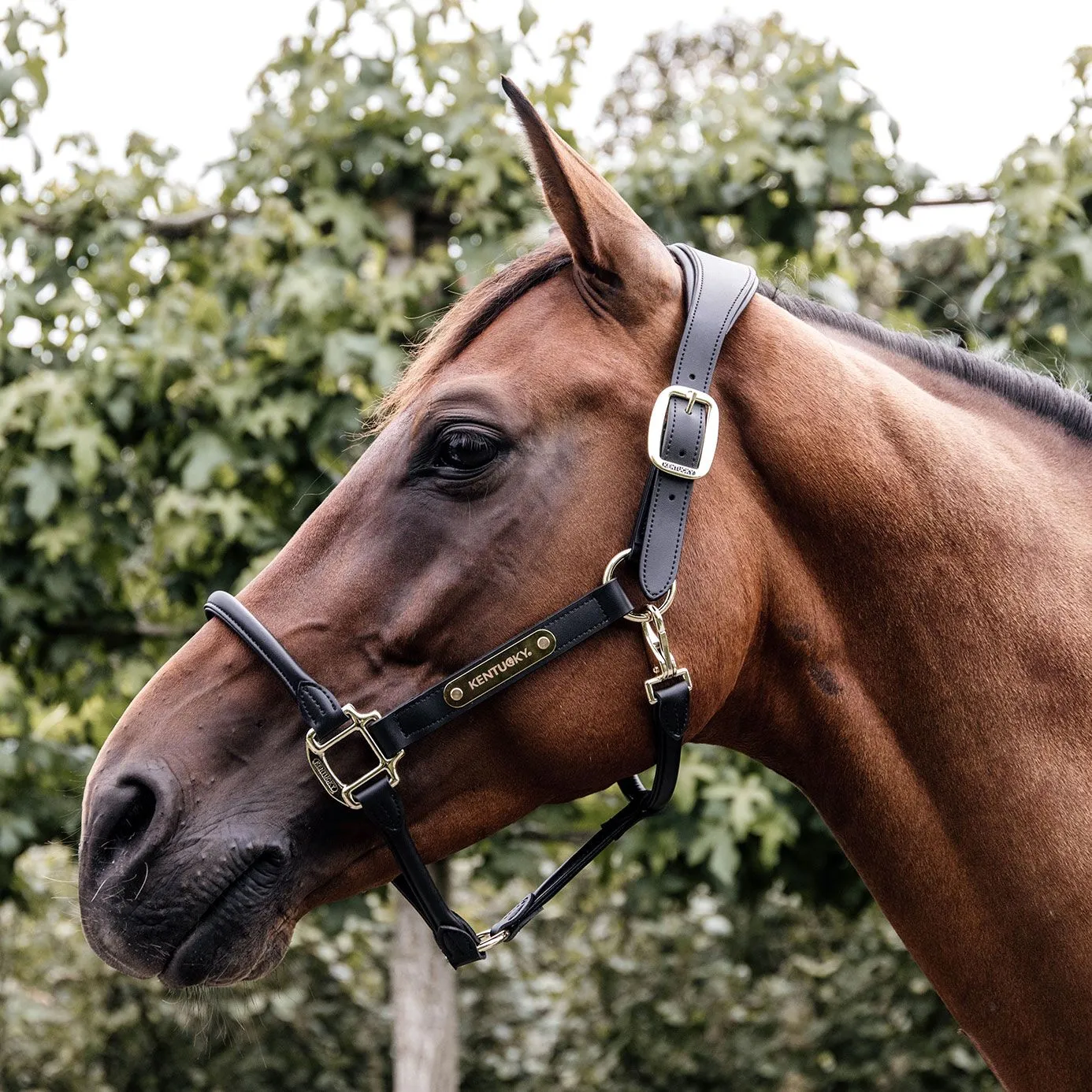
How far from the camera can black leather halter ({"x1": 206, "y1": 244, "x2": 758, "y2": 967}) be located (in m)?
1.65

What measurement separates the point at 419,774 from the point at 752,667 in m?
0.54

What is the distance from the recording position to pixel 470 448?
1703mm

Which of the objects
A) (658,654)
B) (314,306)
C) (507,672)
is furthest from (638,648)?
(314,306)

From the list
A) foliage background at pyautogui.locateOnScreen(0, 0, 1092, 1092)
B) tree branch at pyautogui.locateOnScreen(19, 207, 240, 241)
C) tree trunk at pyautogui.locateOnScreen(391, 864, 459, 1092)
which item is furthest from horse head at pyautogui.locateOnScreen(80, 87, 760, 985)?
tree branch at pyautogui.locateOnScreen(19, 207, 240, 241)

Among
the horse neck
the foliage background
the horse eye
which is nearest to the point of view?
the horse neck

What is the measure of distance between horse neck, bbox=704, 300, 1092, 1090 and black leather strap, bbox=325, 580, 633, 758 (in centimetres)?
25

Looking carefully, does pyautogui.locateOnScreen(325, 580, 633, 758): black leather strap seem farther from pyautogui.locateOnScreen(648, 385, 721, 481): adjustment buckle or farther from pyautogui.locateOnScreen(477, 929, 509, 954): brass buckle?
pyautogui.locateOnScreen(477, 929, 509, 954): brass buckle

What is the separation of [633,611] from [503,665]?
0.66 ft

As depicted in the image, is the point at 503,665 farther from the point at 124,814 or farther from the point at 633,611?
the point at 124,814

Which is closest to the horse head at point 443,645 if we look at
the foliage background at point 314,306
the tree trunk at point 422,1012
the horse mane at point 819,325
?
the horse mane at point 819,325

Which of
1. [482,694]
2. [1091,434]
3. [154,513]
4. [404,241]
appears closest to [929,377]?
[1091,434]

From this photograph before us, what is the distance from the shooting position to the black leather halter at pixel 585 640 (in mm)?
1648

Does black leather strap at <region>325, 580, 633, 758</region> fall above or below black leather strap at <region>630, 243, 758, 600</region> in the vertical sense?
below

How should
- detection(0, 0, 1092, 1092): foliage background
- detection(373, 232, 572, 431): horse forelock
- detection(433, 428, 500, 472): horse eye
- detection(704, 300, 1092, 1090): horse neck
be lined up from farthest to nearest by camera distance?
detection(0, 0, 1092, 1092): foliage background → detection(373, 232, 572, 431): horse forelock → detection(433, 428, 500, 472): horse eye → detection(704, 300, 1092, 1090): horse neck
